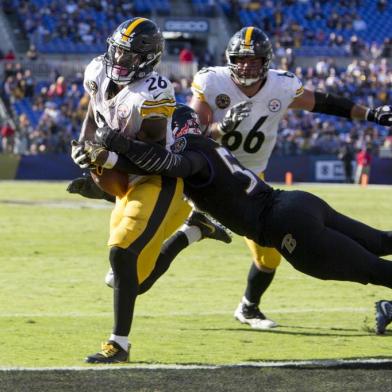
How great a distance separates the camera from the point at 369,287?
9.23 meters

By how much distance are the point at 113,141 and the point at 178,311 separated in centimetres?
247

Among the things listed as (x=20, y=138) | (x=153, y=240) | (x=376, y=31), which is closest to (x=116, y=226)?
(x=153, y=240)

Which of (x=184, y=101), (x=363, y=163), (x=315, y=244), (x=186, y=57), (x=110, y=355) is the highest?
(x=315, y=244)

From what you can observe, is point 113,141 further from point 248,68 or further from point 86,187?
point 248,68

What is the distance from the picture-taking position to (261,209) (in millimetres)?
5773

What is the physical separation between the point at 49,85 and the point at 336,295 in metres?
25.7

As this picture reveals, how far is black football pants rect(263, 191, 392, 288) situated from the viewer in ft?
18.5

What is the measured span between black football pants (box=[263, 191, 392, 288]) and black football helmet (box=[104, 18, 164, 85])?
40.9 inches

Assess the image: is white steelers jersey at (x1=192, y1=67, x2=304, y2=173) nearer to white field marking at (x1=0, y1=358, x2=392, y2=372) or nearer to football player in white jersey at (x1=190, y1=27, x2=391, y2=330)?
football player in white jersey at (x1=190, y1=27, x2=391, y2=330)

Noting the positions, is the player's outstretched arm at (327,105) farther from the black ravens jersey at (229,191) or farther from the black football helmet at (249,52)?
the black ravens jersey at (229,191)

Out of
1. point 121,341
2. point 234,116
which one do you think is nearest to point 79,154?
point 121,341

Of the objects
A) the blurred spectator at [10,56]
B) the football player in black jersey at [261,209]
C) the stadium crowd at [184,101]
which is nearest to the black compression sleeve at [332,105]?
Result: the football player in black jersey at [261,209]

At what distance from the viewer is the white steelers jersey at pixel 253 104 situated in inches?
293

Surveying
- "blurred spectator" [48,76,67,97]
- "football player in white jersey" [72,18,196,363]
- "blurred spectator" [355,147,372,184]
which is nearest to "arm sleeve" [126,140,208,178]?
"football player in white jersey" [72,18,196,363]
